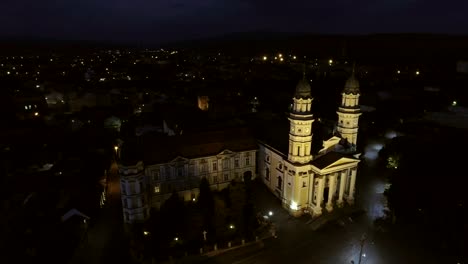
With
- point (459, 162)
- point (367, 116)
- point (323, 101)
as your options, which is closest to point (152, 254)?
point (459, 162)

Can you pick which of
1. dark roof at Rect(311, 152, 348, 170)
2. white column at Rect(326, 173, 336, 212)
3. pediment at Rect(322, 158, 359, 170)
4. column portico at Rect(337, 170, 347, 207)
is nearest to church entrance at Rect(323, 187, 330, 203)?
white column at Rect(326, 173, 336, 212)

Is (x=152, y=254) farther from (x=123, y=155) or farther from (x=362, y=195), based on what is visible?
(x=362, y=195)

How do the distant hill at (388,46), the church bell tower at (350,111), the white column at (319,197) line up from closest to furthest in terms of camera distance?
the white column at (319,197), the church bell tower at (350,111), the distant hill at (388,46)

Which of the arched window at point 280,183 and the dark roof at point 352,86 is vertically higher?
the dark roof at point 352,86

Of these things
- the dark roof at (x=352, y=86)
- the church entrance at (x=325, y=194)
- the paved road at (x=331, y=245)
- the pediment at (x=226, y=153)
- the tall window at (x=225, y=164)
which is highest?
the dark roof at (x=352, y=86)

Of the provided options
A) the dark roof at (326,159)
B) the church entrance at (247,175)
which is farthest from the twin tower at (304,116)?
the church entrance at (247,175)

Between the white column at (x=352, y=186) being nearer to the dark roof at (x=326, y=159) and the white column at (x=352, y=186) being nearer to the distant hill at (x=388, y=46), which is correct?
the dark roof at (x=326, y=159)

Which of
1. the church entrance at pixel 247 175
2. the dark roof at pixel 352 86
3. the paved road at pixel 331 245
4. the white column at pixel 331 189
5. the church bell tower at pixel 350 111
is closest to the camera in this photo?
the paved road at pixel 331 245

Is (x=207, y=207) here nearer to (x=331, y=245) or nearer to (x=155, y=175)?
(x=155, y=175)
